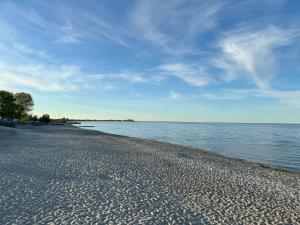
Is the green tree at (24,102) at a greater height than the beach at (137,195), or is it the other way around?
the green tree at (24,102)

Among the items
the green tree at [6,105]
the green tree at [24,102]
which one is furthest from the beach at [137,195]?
the green tree at [24,102]

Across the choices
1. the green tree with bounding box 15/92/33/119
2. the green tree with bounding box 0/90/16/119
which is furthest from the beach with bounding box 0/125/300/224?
the green tree with bounding box 15/92/33/119

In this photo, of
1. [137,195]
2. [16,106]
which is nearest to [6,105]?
[16,106]

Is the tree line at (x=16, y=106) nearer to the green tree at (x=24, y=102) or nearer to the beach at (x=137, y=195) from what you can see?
the green tree at (x=24, y=102)

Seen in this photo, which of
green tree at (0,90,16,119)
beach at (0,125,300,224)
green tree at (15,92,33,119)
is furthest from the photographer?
green tree at (15,92,33,119)

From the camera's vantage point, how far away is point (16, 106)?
120 m

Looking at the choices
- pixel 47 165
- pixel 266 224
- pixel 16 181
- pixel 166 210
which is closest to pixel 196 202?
pixel 166 210

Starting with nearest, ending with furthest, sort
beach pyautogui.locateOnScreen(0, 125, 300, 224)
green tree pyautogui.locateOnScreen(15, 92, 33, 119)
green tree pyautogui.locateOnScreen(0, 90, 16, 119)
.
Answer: beach pyautogui.locateOnScreen(0, 125, 300, 224), green tree pyautogui.locateOnScreen(0, 90, 16, 119), green tree pyautogui.locateOnScreen(15, 92, 33, 119)

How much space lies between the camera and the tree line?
366 feet

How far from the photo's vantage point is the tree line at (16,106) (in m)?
112

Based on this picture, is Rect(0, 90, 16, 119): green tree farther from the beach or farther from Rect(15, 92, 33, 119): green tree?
the beach

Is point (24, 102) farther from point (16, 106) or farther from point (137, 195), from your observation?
point (137, 195)

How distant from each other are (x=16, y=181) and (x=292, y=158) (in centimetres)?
3440

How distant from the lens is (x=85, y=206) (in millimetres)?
12172
